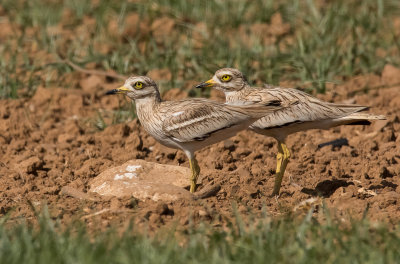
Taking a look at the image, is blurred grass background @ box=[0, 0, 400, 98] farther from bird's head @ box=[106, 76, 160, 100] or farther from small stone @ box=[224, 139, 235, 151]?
bird's head @ box=[106, 76, 160, 100]

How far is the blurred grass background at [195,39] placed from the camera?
9883 mm

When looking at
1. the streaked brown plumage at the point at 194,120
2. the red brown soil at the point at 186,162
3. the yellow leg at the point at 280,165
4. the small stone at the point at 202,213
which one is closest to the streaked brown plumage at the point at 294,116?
the yellow leg at the point at 280,165

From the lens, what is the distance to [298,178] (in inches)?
292

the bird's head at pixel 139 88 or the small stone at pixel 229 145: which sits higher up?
the bird's head at pixel 139 88

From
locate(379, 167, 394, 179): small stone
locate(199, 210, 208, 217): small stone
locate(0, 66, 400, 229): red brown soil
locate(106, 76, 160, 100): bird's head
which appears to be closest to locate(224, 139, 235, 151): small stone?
locate(0, 66, 400, 229): red brown soil

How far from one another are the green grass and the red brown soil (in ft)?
1.33

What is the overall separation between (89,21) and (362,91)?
4.41m

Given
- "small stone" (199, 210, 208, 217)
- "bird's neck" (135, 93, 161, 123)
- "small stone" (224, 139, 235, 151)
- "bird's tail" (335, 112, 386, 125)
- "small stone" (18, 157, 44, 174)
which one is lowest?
"small stone" (199, 210, 208, 217)

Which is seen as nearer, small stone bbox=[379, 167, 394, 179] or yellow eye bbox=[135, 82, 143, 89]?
yellow eye bbox=[135, 82, 143, 89]

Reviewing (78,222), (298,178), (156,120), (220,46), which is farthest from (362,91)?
(78,222)

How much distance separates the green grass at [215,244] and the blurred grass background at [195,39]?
404 centimetres

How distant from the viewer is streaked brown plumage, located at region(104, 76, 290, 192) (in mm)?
6758

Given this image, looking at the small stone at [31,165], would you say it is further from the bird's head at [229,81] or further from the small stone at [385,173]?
the small stone at [385,173]

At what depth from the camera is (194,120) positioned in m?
6.85
